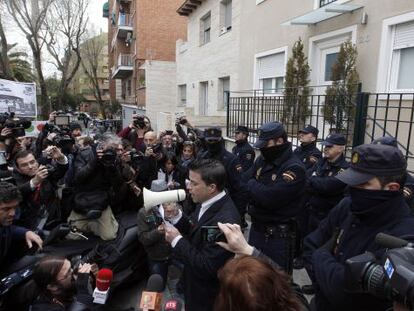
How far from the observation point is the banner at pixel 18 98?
8.46 m

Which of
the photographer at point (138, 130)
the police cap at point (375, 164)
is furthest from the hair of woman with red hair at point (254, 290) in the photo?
the photographer at point (138, 130)

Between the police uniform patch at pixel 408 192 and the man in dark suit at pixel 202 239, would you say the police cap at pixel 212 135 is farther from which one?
the police uniform patch at pixel 408 192

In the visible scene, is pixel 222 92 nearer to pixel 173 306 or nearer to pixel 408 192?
pixel 408 192

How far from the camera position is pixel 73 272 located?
8.38 feet

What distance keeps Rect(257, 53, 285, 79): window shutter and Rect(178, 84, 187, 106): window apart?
837 centimetres

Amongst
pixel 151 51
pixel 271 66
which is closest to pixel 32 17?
pixel 151 51

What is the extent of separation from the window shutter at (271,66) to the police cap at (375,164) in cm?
807

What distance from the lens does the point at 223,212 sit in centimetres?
243

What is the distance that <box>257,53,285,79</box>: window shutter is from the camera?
9.65 metres

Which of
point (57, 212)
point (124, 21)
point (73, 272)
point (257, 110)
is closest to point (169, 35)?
point (124, 21)

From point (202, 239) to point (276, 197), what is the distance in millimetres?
1102

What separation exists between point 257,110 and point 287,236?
21.8ft

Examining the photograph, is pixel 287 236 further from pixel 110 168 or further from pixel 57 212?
pixel 57 212

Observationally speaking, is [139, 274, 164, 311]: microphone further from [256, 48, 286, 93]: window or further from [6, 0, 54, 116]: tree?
[6, 0, 54, 116]: tree
